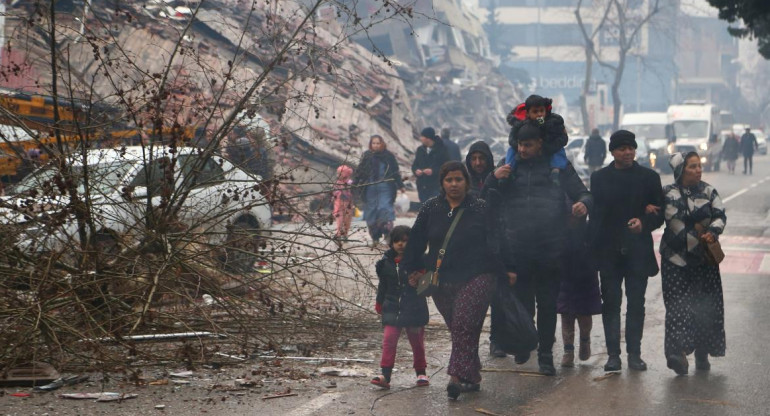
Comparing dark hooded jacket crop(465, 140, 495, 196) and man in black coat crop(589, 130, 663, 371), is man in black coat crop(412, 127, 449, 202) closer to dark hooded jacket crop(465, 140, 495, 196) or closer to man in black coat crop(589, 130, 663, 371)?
dark hooded jacket crop(465, 140, 495, 196)

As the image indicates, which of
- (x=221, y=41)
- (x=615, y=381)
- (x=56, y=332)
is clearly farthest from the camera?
(x=221, y=41)

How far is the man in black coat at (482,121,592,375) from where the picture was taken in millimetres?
7375

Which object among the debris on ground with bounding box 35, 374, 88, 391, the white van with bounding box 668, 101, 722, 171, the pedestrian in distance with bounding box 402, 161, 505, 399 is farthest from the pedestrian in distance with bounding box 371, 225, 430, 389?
the white van with bounding box 668, 101, 722, 171

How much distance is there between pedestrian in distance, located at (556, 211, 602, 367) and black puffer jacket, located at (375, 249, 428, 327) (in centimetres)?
132

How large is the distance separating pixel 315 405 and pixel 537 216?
83.4 inches

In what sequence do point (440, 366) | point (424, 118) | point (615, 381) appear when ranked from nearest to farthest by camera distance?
point (615, 381)
point (440, 366)
point (424, 118)

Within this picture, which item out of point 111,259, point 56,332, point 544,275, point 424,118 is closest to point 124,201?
point 111,259

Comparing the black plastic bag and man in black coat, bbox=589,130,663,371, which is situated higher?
man in black coat, bbox=589,130,663,371

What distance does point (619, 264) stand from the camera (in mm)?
7609

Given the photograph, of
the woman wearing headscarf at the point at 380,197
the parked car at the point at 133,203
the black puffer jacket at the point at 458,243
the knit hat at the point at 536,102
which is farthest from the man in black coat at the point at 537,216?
the woman wearing headscarf at the point at 380,197

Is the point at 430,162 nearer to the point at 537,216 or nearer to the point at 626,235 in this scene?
the point at 626,235

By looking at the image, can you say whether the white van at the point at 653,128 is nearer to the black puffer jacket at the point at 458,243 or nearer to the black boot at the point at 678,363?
the black boot at the point at 678,363

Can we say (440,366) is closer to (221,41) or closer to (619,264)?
(619,264)

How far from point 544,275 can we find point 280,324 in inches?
77.4
